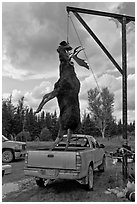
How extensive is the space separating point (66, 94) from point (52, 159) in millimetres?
1694

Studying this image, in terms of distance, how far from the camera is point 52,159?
552 cm

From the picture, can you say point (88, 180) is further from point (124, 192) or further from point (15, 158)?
point (15, 158)

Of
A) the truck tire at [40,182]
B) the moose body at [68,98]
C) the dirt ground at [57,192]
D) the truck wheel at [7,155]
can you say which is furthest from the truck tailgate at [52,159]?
the truck wheel at [7,155]

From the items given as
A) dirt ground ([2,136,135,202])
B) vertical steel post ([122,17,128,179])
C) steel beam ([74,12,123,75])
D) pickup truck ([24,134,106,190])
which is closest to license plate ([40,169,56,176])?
pickup truck ([24,134,106,190])

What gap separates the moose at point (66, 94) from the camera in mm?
6215

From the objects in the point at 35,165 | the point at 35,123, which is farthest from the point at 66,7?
the point at 35,123

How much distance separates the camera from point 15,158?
12305mm

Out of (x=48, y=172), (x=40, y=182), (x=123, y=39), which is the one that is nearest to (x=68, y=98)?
(x=48, y=172)

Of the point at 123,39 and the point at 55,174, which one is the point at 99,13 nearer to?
the point at 123,39

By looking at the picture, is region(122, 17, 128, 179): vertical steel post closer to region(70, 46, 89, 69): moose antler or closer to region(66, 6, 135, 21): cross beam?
region(66, 6, 135, 21): cross beam

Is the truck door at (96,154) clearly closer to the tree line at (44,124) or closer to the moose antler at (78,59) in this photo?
the moose antler at (78,59)

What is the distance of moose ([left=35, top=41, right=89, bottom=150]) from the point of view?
621cm

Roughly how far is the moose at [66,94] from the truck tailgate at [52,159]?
0.77 m

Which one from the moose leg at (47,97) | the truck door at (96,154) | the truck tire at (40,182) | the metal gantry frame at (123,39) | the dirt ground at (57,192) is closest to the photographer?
the dirt ground at (57,192)
